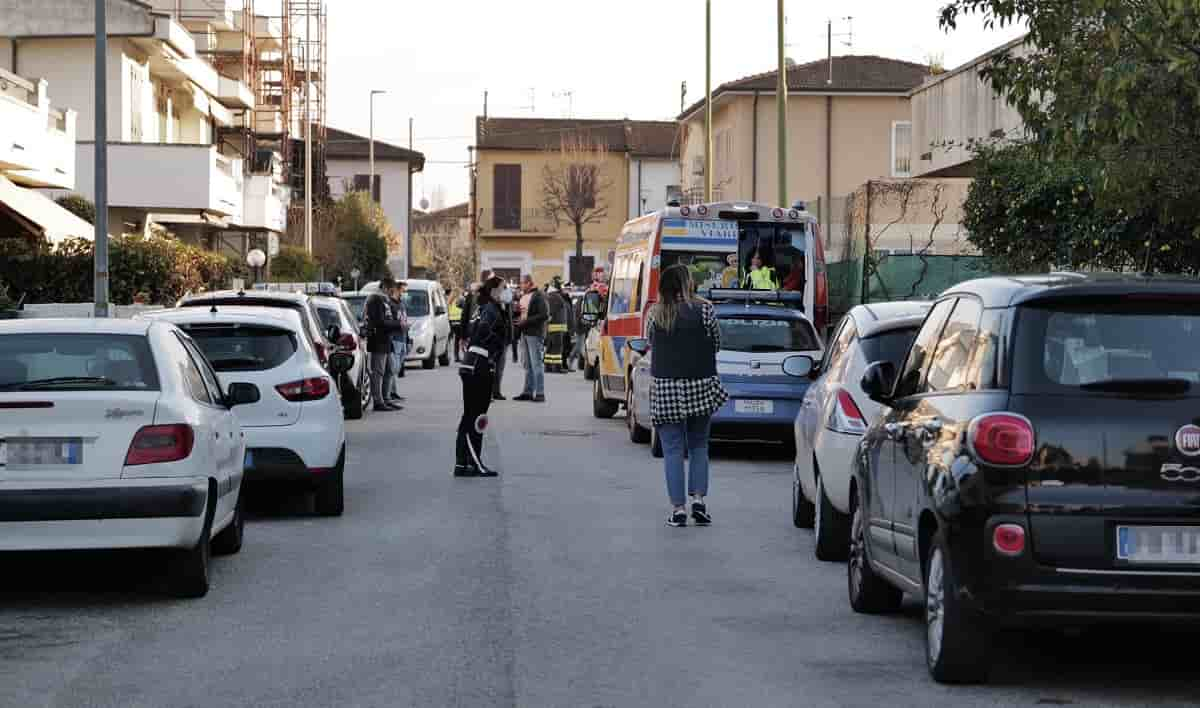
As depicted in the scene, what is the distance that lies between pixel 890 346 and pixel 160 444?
15.6 feet

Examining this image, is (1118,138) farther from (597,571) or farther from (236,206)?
(236,206)

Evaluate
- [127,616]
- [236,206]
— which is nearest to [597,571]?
[127,616]

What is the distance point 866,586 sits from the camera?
31.4ft

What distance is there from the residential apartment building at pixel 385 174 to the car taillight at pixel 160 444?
90.8 metres

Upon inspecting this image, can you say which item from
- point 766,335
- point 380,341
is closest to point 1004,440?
point 766,335

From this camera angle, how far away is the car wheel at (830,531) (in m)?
11.6

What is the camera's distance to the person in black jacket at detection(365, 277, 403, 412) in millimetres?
26062

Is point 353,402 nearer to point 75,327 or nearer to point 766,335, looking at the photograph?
point 766,335

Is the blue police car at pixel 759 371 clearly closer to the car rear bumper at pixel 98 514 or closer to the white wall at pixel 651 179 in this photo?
the car rear bumper at pixel 98 514

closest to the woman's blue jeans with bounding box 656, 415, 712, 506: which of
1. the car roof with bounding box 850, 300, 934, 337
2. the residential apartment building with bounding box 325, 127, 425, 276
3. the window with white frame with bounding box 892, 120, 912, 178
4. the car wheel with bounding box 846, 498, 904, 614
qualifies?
the car roof with bounding box 850, 300, 934, 337

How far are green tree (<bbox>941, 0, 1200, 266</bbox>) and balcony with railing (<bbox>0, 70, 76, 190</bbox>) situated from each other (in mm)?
22962

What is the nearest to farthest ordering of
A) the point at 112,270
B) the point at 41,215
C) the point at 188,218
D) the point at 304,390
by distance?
the point at 304,390, the point at 41,215, the point at 112,270, the point at 188,218

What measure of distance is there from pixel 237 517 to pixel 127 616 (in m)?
2.31

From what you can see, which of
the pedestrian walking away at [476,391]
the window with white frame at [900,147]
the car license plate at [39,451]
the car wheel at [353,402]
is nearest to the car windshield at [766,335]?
the pedestrian walking away at [476,391]
